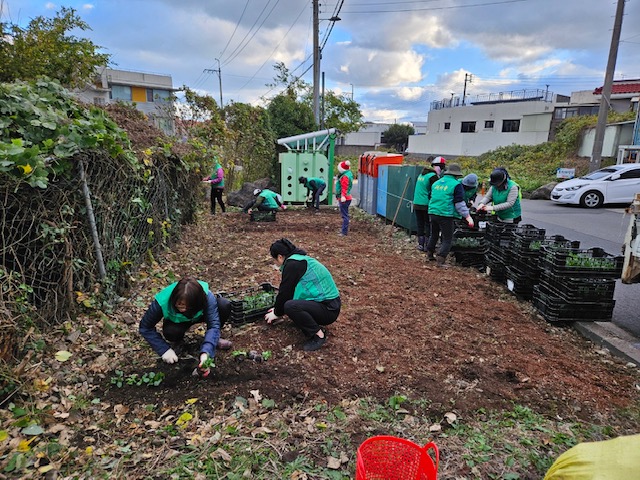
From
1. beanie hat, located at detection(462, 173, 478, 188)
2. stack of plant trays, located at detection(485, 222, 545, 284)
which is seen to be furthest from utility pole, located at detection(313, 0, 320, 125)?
stack of plant trays, located at detection(485, 222, 545, 284)

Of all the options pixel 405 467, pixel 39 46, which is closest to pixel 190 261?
pixel 405 467

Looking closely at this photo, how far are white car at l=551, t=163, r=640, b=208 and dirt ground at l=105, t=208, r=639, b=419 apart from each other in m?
11.6

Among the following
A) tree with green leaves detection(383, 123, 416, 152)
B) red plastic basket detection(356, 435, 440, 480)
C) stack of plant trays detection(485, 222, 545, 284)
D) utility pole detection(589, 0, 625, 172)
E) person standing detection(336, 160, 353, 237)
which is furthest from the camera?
tree with green leaves detection(383, 123, 416, 152)

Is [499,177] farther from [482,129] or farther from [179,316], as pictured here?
[482,129]

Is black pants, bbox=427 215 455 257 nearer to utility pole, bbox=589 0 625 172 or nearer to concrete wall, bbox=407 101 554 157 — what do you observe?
utility pole, bbox=589 0 625 172

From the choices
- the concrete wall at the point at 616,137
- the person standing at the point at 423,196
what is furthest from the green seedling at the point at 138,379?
the concrete wall at the point at 616,137

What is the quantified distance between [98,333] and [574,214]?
48.3 feet

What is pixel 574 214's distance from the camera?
13727mm

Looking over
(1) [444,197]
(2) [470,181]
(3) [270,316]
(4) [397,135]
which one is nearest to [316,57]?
(2) [470,181]

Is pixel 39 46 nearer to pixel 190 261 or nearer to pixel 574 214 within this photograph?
pixel 190 261

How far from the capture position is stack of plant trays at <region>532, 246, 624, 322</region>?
4.45 metres

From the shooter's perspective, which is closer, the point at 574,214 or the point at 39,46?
the point at 39,46

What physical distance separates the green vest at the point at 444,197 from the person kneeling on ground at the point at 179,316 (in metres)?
4.36

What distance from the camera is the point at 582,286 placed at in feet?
14.8
